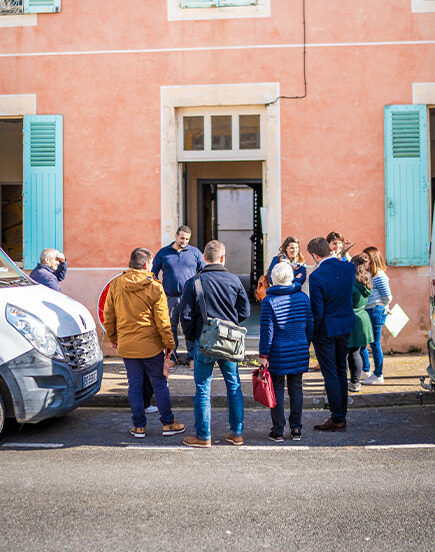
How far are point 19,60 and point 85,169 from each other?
6.21 ft

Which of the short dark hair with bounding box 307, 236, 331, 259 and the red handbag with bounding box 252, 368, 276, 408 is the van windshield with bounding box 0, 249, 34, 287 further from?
the short dark hair with bounding box 307, 236, 331, 259

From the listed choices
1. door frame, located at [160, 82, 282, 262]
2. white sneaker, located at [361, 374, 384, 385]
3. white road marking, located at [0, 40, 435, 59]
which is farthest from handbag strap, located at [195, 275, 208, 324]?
white road marking, located at [0, 40, 435, 59]

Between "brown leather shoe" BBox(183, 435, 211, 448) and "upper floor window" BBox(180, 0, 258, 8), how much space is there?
6.74m

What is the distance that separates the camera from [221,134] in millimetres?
10633

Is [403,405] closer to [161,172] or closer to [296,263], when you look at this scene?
[296,263]

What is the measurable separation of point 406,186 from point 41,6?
5.92 m

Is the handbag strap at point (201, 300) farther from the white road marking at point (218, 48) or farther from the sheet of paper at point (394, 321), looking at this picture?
the white road marking at point (218, 48)

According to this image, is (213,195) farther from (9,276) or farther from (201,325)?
(201,325)

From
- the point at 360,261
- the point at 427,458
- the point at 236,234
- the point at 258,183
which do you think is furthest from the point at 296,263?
the point at 236,234

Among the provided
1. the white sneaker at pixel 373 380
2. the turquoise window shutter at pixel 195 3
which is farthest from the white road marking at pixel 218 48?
the white sneaker at pixel 373 380

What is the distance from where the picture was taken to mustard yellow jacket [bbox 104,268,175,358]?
20.8 feet

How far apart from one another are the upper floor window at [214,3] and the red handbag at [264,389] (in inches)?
249

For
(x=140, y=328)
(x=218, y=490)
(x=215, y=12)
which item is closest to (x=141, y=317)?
(x=140, y=328)

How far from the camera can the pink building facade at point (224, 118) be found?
1027cm
